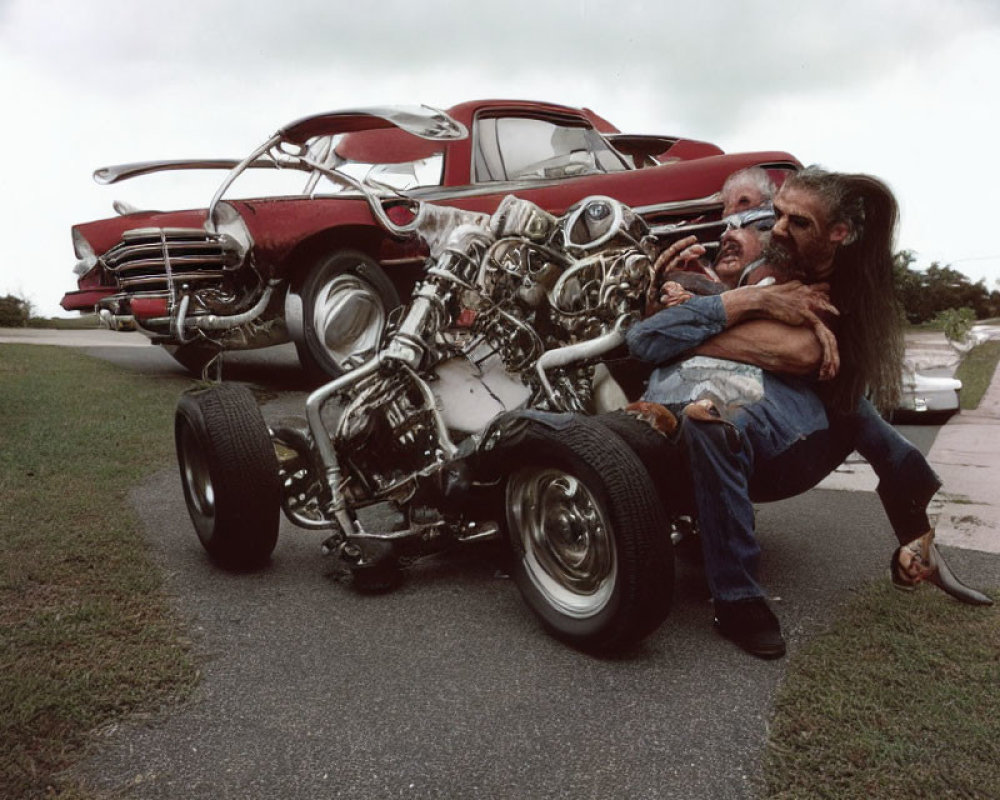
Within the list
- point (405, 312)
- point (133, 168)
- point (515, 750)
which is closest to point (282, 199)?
point (133, 168)

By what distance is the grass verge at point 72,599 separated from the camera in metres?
2.10

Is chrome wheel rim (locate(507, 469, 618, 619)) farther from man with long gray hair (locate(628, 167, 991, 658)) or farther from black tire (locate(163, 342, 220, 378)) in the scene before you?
black tire (locate(163, 342, 220, 378))

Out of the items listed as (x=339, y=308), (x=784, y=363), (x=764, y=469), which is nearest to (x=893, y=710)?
(x=764, y=469)

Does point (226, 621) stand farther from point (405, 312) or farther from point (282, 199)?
point (282, 199)

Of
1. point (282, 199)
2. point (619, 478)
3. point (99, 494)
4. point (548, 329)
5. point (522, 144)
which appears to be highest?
point (522, 144)

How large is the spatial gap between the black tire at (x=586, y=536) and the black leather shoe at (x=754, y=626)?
0.30 metres

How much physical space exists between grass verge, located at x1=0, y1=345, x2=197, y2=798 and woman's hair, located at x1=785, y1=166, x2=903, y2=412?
2139mm

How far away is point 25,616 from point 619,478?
192 centimetres

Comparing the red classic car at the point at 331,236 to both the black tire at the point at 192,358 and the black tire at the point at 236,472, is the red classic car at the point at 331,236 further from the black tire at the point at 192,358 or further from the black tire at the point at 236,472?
the black tire at the point at 236,472

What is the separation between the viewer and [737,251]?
9.50 ft

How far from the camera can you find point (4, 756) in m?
1.96

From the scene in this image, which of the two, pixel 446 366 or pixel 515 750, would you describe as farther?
pixel 446 366

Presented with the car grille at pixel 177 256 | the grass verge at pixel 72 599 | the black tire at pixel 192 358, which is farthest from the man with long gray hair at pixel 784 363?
the black tire at pixel 192 358

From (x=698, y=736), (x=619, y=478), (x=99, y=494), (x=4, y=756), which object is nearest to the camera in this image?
(x=4, y=756)
